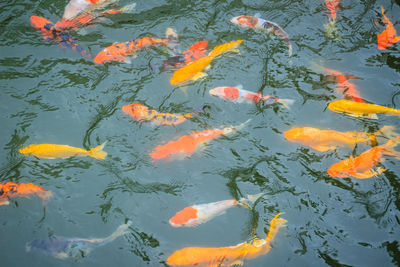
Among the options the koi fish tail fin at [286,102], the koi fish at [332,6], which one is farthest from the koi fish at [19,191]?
the koi fish at [332,6]

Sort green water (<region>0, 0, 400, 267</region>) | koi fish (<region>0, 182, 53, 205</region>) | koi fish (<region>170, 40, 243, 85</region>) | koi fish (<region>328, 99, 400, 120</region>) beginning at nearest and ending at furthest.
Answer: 1. green water (<region>0, 0, 400, 267</region>)
2. koi fish (<region>0, 182, 53, 205</region>)
3. koi fish (<region>328, 99, 400, 120</region>)
4. koi fish (<region>170, 40, 243, 85</region>)

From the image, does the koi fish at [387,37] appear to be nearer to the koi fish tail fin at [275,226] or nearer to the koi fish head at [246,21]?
the koi fish head at [246,21]

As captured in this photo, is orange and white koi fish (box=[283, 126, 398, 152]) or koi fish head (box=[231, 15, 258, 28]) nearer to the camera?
orange and white koi fish (box=[283, 126, 398, 152])

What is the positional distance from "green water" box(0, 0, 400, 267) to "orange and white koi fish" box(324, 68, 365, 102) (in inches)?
4.6

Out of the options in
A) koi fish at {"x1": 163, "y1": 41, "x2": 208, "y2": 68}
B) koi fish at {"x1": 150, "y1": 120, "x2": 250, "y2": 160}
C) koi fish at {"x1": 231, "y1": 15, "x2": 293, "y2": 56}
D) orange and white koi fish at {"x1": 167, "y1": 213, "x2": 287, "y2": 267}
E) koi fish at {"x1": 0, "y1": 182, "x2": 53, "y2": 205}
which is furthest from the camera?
koi fish at {"x1": 231, "y1": 15, "x2": 293, "y2": 56}

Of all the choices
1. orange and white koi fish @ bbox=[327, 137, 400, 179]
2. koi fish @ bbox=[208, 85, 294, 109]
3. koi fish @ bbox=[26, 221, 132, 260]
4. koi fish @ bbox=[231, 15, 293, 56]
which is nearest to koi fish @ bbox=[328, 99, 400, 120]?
orange and white koi fish @ bbox=[327, 137, 400, 179]

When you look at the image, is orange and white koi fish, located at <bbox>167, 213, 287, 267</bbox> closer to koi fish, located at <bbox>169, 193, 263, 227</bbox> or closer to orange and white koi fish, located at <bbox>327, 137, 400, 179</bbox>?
koi fish, located at <bbox>169, 193, 263, 227</bbox>

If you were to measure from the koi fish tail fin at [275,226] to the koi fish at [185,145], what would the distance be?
3.63ft

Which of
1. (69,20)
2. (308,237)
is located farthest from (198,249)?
(69,20)

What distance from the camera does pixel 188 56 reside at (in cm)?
464

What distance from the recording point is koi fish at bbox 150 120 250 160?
12.5ft

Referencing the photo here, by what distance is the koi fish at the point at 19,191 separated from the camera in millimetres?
3549

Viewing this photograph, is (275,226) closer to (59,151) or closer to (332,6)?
(59,151)

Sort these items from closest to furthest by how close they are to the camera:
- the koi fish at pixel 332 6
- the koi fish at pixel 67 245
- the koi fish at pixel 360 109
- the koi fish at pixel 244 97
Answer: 1. the koi fish at pixel 67 245
2. the koi fish at pixel 360 109
3. the koi fish at pixel 244 97
4. the koi fish at pixel 332 6
